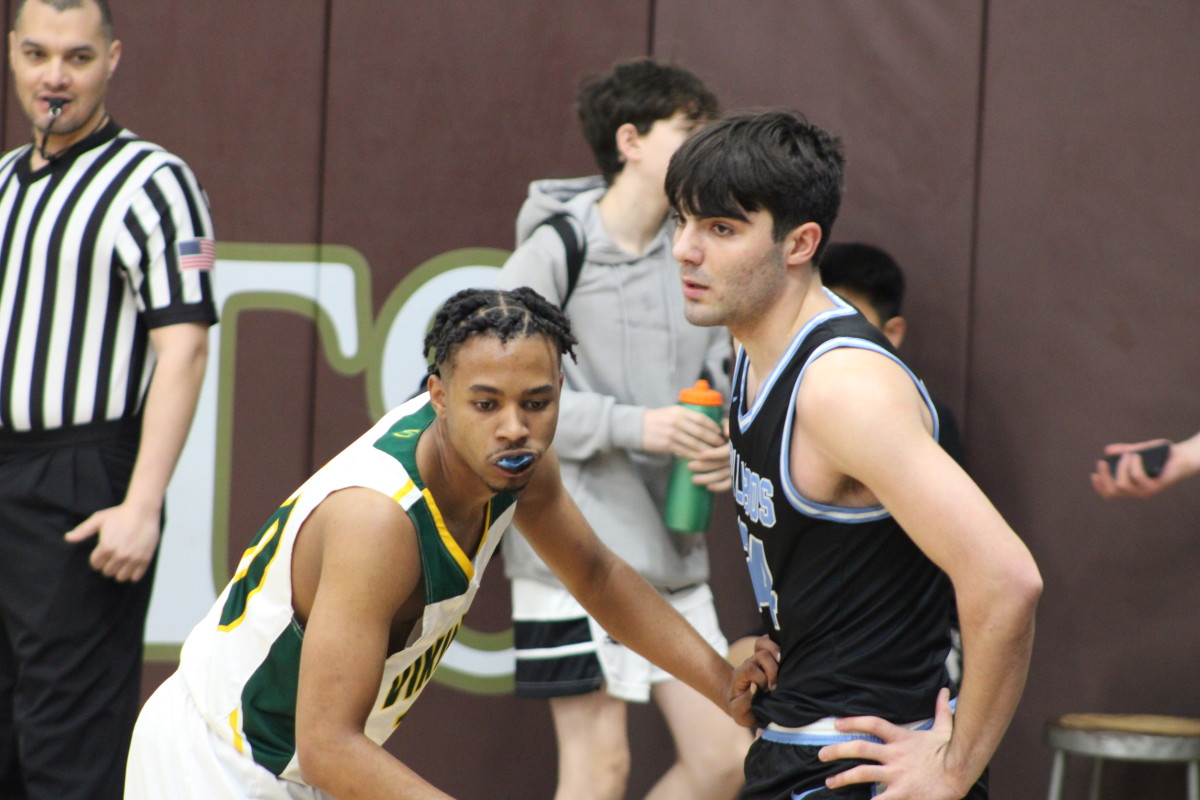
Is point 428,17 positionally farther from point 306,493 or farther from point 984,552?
point 984,552

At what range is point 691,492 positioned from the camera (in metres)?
3.60

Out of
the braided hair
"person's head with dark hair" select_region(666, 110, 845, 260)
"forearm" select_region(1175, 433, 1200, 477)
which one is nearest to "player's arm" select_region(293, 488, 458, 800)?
the braided hair

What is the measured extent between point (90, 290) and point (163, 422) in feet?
1.28

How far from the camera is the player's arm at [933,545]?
201 cm

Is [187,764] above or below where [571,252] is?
below

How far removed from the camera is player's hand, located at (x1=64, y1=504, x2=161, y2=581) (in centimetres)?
336

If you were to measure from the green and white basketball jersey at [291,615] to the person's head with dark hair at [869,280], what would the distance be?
180cm

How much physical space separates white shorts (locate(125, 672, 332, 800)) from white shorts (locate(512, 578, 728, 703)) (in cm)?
121

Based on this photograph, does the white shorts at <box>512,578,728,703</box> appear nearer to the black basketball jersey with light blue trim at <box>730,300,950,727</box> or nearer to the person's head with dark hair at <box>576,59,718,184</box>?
the person's head with dark hair at <box>576,59,718,184</box>

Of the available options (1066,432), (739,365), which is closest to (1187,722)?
A: (1066,432)

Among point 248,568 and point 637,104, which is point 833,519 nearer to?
point 248,568

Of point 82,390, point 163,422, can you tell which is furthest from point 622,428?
point 82,390

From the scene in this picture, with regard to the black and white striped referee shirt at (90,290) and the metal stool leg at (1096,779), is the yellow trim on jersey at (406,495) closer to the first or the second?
the black and white striped referee shirt at (90,290)

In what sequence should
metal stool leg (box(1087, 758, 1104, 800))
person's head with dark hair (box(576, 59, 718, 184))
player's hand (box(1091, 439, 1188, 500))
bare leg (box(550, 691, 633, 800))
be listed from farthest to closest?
metal stool leg (box(1087, 758, 1104, 800)), person's head with dark hair (box(576, 59, 718, 184)), bare leg (box(550, 691, 633, 800)), player's hand (box(1091, 439, 1188, 500))
